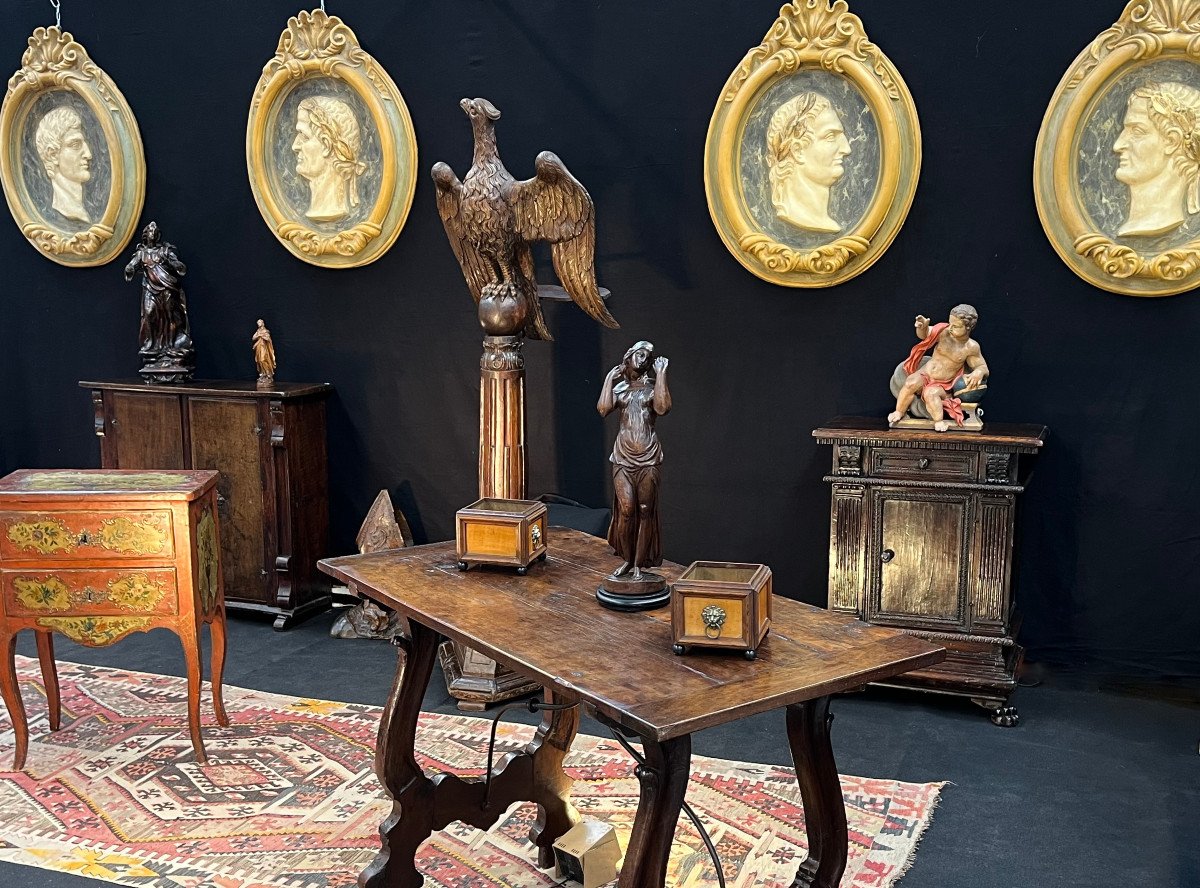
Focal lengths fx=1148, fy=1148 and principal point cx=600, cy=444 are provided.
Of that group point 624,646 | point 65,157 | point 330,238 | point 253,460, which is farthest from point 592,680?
point 65,157

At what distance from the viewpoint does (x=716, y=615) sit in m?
2.54

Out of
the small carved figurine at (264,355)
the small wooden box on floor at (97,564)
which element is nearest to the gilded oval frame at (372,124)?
the small carved figurine at (264,355)

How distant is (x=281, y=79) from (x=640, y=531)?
14.1ft

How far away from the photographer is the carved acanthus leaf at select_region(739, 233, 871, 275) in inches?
201

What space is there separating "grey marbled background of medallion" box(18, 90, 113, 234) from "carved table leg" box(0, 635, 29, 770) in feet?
11.2

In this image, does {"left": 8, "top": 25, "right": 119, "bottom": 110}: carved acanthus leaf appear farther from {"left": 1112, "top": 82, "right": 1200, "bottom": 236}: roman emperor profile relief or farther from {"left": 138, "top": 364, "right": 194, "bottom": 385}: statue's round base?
{"left": 1112, "top": 82, "right": 1200, "bottom": 236}: roman emperor profile relief

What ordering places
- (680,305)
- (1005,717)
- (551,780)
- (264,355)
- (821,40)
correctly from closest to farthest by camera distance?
(551,780) → (1005,717) → (821,40) → (680,305) → (264,355)

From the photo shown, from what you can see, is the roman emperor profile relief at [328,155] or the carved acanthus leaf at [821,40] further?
the roman emperor profile relief at [328,155]

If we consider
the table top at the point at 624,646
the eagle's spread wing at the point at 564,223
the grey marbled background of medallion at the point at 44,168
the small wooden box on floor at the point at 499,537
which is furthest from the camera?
the grey marbled background of medallion at the point at 44,168

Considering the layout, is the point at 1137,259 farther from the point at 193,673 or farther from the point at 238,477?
the point at 238,477

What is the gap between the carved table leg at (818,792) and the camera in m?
2.82

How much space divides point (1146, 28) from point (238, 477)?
4658mm

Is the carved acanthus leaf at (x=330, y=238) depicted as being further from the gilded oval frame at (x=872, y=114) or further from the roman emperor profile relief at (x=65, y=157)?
the gilded oval frame at (x=872, y=114)

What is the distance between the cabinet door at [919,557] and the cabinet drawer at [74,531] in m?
2.81
